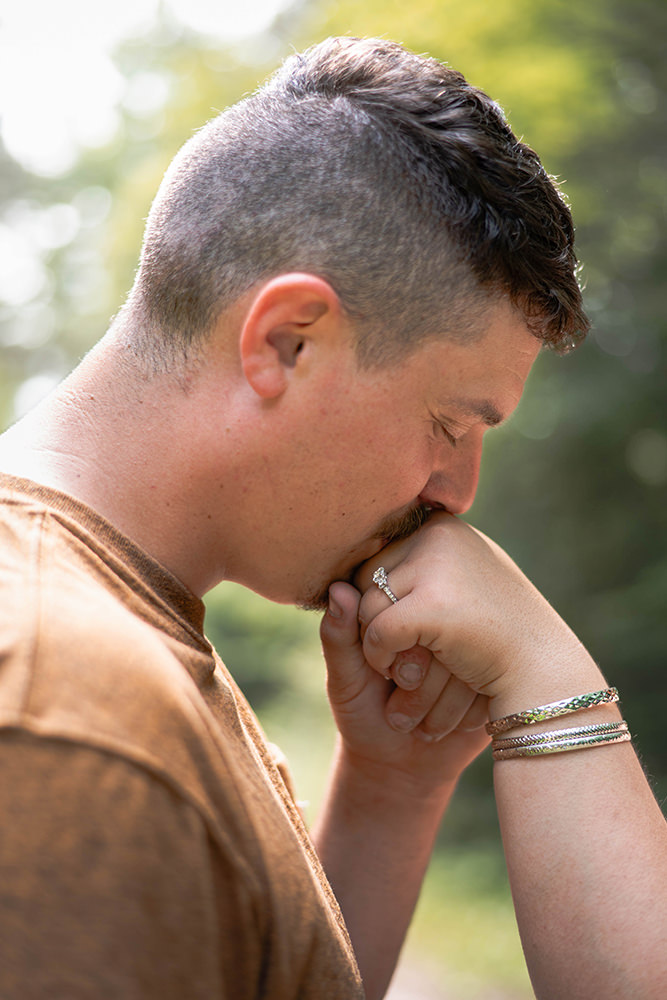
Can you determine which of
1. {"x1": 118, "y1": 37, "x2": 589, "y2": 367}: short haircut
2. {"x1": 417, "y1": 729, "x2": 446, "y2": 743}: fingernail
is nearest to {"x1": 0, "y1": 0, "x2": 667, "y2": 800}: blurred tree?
{"x1": 118, "y1": 37, "x2": 589, "y2": 367}: short haircut

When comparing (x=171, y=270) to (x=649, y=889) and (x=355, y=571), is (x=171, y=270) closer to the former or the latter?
(x=355, y=571)

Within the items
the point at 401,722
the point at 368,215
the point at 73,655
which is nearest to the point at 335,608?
the point at 401,722

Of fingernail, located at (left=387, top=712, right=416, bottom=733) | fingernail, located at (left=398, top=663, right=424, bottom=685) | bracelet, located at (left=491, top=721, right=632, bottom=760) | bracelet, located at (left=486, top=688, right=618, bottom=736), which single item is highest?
fingernail, located at (left=398, top=663, right=424, bottom=685)

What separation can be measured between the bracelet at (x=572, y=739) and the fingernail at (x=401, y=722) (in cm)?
39

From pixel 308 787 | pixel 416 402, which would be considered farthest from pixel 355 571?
pixel 308 787

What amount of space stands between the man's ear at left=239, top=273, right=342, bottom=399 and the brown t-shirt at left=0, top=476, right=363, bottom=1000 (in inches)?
19.7

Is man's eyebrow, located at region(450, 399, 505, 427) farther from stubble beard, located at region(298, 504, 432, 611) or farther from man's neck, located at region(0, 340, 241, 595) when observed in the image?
man's neck, located at region(0, 340, 241, 595)

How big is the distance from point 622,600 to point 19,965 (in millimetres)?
7036

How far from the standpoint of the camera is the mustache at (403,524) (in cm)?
206

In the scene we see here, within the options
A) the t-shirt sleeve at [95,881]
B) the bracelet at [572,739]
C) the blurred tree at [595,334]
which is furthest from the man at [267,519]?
the blurred tree at [595,334]

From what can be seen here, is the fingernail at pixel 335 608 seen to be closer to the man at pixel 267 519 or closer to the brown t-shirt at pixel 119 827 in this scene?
the man at pixel 267 519

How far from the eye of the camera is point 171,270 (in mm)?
1837

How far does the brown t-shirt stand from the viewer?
1.05m

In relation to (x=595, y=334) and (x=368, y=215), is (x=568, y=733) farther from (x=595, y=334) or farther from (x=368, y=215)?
(x=595, y=334)
